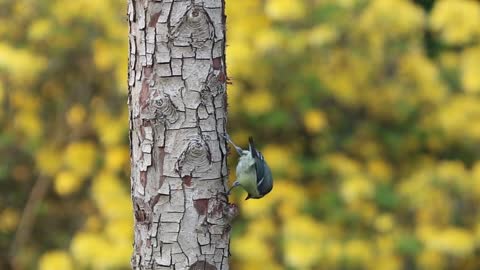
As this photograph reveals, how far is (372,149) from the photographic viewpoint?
3260 mm

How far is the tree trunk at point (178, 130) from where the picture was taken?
1.39 meters

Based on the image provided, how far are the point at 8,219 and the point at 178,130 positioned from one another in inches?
94.3

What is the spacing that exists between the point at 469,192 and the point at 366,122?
1.86 ft

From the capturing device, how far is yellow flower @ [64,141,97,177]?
10.3ft

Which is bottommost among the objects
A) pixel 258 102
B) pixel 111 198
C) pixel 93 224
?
pixel 93 224

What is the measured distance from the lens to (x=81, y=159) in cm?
316

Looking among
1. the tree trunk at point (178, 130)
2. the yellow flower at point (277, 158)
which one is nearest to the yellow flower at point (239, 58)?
the yellow flower at point (277, 158)

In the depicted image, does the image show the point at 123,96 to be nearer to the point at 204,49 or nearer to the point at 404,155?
the point at 404,155

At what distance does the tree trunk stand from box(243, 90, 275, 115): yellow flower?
1.51 meters

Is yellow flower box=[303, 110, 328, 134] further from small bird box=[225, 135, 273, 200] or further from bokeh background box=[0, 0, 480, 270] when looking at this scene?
small bird box=[225, 135, 273, 200]

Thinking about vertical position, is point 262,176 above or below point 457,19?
below

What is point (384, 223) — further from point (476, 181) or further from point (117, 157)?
point (117, 157)

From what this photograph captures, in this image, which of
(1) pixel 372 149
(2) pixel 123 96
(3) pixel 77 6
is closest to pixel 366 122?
(1) pixel 372 149

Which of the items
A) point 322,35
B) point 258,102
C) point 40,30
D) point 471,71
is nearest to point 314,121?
point 258,102
